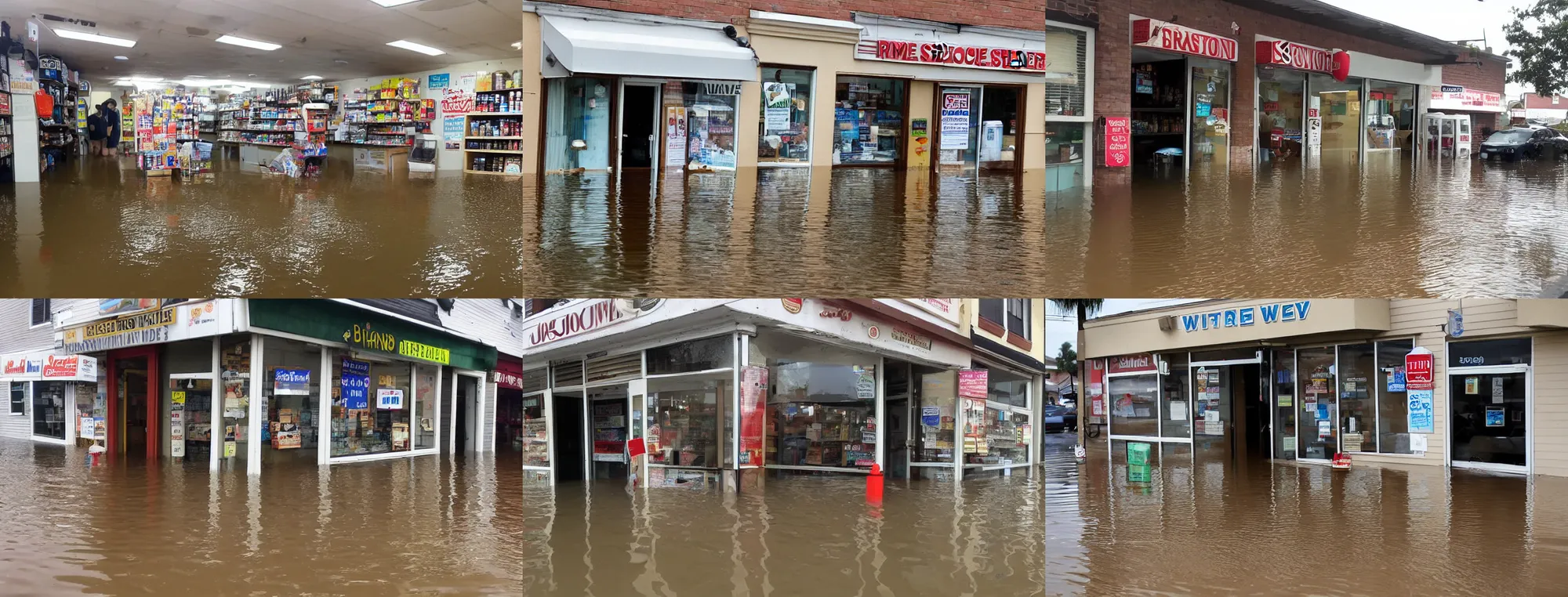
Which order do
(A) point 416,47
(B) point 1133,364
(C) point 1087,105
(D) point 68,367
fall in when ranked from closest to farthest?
(D) point 68,367 → (B) point 1133,364 → (C) point 1087,105 → (A) point 416,47

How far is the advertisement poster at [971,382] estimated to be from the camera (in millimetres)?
4844

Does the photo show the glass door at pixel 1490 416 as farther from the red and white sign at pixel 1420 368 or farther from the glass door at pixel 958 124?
the glass door at pixel 958 124

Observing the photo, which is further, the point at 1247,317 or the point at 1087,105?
the point at 1087,105

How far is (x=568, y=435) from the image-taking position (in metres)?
4.66

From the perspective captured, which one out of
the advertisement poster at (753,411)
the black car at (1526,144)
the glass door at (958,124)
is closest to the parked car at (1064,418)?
the glass door at (958,124)

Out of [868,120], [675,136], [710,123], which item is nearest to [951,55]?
[868,120]

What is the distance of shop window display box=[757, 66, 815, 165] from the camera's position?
45.9ft

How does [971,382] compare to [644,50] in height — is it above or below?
below

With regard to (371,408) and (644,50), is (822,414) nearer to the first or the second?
A: (371,408)

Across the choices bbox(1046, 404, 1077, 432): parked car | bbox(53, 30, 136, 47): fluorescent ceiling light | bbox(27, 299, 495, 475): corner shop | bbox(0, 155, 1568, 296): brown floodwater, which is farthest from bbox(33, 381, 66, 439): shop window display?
bbox(1046, 404, 1077, 432): parked car

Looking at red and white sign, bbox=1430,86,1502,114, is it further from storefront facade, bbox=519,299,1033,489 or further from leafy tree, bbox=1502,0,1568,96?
storefront facade, bbox=519,299,1033,489

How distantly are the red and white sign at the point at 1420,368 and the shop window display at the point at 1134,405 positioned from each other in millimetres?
3520

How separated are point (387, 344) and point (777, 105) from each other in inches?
296

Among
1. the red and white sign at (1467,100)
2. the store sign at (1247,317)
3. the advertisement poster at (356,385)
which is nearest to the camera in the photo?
the advertisement poster at (356,385)
